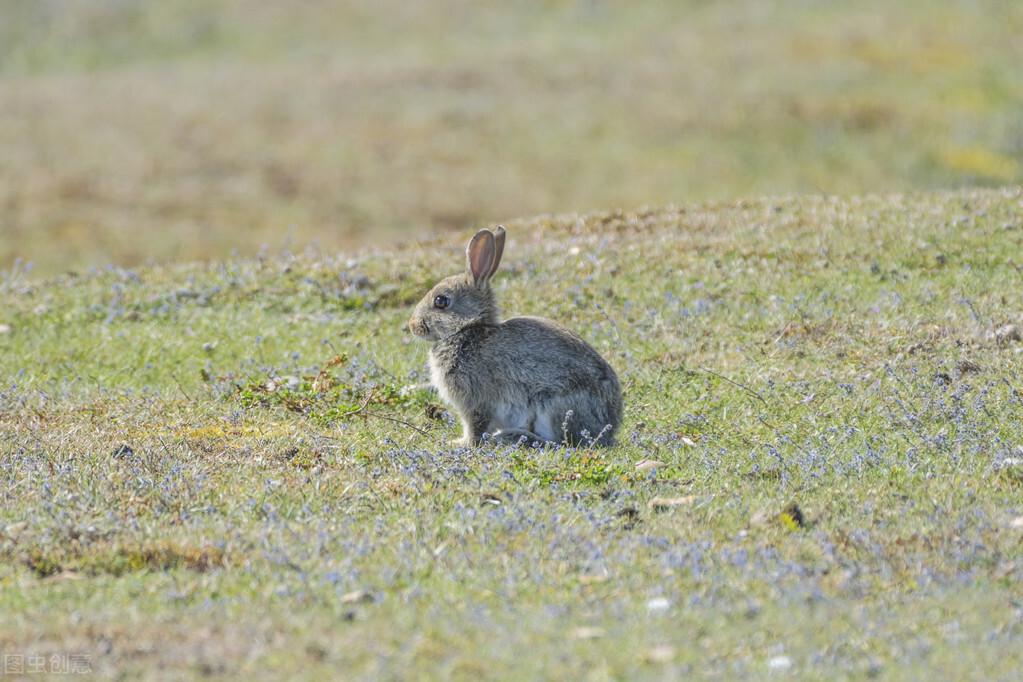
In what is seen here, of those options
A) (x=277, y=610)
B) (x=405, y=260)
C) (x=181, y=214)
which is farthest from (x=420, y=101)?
(x=277, y=610)

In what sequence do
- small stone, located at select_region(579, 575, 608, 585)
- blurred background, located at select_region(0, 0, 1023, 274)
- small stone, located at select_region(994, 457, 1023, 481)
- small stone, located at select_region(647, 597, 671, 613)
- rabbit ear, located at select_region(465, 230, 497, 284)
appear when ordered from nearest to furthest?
small stone, located at select_region(647, 597, 671, 613) → small stone, located at select_region(579, 575, 608, 585) → small stone, located at select_region(994, 457, 1023, 481) → rabbit ear, located at select_region(465, 230, 497, 284) → blurred background, located at select_region(0, 0, 1023, 274)

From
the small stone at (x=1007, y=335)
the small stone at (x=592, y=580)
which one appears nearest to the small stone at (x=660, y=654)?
the small stone at (x=592, y=580)

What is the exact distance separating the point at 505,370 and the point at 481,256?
1.12 meters

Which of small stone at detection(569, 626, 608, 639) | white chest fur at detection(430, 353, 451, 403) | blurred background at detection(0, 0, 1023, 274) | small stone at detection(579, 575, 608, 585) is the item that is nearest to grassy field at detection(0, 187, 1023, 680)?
small stone at detection(569, 626, 608, 639)

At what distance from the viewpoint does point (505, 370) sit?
12.3 metres

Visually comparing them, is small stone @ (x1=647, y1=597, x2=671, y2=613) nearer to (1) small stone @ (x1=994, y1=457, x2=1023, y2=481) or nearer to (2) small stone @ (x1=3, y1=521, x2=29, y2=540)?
(1) small stone @ (x1=994, y1=457, x2=1023, y2=481)

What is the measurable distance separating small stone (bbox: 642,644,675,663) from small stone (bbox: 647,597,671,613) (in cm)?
53

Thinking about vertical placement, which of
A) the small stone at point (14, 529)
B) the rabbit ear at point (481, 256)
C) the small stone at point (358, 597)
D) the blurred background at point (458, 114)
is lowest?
the blurred background at point (458, 114)

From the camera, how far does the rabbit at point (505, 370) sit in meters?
12.0

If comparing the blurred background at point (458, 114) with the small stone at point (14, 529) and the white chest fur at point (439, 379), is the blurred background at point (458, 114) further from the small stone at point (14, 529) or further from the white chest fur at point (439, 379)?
the small stone at point (14, 529)

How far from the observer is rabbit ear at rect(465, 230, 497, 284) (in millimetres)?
12555

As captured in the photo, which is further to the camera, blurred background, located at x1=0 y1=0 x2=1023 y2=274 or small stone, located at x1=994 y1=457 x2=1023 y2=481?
blurred background, located at x1=0 y1=0 x2=1023 y2=274

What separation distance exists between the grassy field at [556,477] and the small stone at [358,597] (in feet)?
0.17

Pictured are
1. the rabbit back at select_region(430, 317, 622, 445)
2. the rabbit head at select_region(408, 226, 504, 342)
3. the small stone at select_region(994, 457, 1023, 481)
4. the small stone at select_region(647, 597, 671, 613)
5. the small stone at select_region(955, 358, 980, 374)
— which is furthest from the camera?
the small stone at select_region(955, 358, 980, 374)
